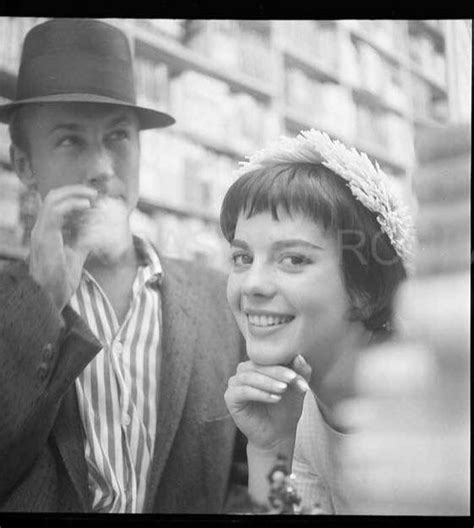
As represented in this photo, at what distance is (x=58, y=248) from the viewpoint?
324 centimetres

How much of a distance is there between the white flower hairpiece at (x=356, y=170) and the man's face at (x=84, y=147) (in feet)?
1.69

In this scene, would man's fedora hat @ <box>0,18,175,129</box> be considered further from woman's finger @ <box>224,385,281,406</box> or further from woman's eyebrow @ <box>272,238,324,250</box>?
woman's finger @ <box>224,385,281,406</box>

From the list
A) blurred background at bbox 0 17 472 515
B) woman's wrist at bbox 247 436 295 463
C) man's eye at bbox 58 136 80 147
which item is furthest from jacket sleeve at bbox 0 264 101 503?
woman's wrist at bbox 247 436 295 463

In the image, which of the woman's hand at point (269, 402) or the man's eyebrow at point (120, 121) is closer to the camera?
the woman's hand at point (269, 402)

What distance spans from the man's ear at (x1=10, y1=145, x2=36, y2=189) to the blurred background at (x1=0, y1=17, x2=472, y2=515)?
0.03 metres

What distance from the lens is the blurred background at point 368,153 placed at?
3188 millimetres

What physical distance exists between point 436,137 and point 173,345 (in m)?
1.52

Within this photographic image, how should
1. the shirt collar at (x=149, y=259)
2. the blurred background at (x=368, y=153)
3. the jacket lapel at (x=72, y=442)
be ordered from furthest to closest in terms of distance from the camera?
the shirt collar at (x=149, y=259), the blurred background at (x=368, y=153), the jacket lapel at (x=72, y=442)

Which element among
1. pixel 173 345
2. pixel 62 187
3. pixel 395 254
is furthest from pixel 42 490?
pixel 395 254

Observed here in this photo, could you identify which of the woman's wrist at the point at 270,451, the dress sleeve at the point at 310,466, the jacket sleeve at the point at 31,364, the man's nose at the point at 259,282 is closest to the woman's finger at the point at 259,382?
the dress sleeve at the point at 310,466

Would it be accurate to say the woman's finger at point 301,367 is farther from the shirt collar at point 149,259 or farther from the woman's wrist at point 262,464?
the shirt collar at point 149,259

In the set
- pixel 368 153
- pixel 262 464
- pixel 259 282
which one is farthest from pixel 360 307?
pixel 262 464

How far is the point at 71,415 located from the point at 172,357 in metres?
0.49
